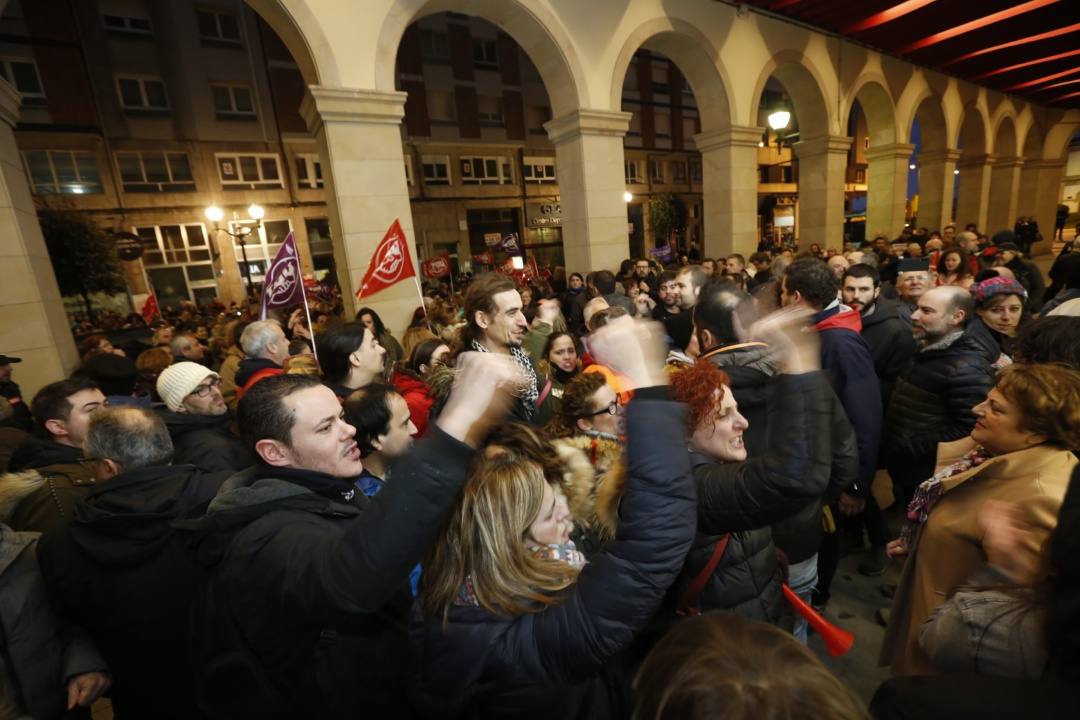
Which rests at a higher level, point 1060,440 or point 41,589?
point 1060,440

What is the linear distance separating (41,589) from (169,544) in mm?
468

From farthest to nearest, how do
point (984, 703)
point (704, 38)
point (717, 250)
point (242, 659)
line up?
point (717, 250)
point (704, 38)
point (242, 659)
point (984, 703)

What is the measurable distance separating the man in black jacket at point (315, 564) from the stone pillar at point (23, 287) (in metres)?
5.13

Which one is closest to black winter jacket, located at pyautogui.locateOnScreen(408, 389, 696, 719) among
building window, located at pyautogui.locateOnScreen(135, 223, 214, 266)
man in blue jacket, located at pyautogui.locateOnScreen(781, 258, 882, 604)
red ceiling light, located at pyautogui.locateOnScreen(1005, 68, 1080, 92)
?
man in blue jacket, located at pyautogui.locateOnScreen(781, 258, 882, 604)

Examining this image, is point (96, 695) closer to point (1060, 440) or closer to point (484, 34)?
point (1060, 440)

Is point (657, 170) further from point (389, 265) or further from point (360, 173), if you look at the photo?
point (389, 265)

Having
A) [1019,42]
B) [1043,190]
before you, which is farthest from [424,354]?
[1043,190]

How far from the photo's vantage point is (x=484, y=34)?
23547mm

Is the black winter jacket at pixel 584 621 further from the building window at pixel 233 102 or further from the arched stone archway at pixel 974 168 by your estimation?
the building window at pixel 233 102

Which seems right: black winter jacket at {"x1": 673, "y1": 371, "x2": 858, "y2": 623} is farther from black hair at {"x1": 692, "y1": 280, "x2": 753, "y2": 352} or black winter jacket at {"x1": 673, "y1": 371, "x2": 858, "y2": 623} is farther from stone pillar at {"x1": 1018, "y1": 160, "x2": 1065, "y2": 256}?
stone pillar at {"x1": 1018, "y1": 160, "x2": 1065, "y2": 256}

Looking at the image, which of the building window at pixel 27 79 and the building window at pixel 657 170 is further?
the building window at pixel 657 170

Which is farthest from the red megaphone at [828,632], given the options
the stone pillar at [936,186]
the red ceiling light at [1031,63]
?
the red ceiling light at [1031,63]

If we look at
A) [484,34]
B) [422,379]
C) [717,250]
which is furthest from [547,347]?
[484,34]

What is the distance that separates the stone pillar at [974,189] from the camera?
17.0 m
